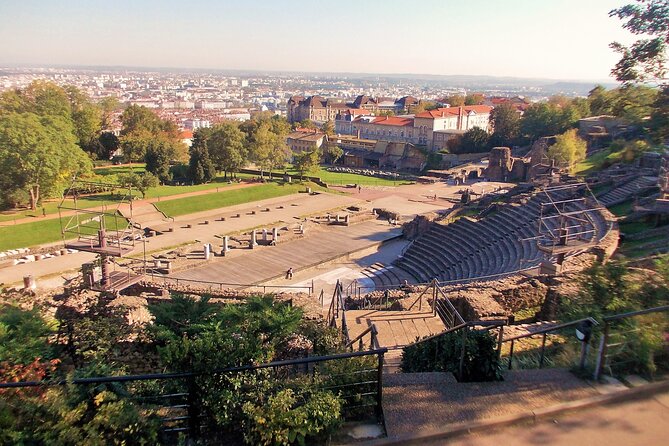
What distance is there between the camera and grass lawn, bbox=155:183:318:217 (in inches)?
1705

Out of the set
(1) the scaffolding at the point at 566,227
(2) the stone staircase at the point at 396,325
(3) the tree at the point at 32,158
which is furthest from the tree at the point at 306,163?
(2) the stone staircase at the point at 396,325

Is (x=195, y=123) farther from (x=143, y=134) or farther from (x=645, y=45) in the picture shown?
(x=645, y=45)

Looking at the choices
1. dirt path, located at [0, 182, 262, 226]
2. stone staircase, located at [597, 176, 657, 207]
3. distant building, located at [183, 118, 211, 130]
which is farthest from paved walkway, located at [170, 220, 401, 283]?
distant building, located at [183, 118, 211, 130]

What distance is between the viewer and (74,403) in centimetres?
499

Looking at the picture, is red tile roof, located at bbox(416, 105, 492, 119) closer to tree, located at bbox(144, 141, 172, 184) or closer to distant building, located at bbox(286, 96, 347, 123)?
distant building, located at bbox(286, 96, 347, 123)

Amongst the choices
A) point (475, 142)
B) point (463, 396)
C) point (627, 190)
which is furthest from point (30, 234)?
point (475, 142)

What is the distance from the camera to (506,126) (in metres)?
73.8

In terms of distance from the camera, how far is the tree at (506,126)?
73.0m

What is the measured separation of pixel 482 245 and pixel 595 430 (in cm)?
1914

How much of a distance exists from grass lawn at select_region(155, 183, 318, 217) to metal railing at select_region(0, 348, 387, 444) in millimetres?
37159

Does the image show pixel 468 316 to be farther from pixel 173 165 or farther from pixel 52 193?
pixel 173 165

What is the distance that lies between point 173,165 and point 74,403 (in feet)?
195

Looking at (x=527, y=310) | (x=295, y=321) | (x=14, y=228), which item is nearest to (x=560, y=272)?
(x=527, y=310)

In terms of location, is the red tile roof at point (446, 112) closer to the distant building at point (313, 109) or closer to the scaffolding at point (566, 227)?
the distant building at point (313, 109)
